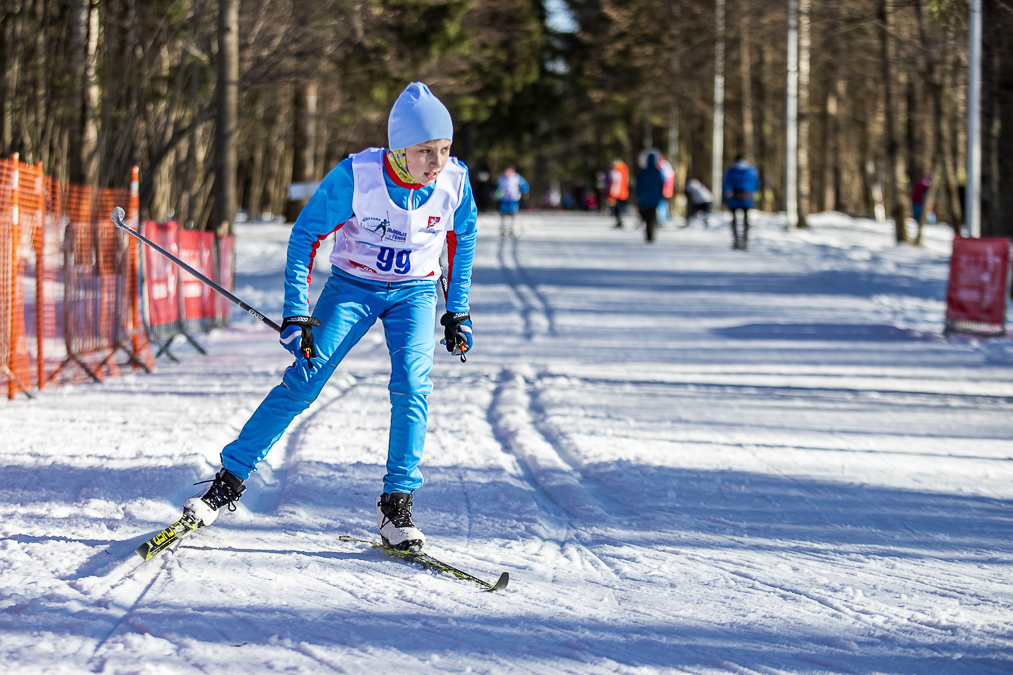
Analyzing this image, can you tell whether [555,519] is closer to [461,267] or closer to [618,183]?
[461,267]

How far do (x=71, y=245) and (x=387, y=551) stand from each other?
5960 millimetres

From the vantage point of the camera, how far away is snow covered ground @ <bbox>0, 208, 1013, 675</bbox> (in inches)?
130

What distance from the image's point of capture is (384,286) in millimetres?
4328

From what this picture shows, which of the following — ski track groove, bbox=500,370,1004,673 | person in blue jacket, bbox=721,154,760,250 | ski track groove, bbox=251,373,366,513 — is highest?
person in blue jacket, bbox=721,154,760,250

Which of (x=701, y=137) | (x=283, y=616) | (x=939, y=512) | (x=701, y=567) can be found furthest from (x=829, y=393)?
(x=701, y=137)

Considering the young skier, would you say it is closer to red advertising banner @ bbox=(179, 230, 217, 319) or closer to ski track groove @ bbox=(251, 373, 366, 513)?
ski track groove @ bbox=(251, 373, 366, 513)

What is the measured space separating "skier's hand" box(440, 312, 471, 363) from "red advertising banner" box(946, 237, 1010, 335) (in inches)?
346

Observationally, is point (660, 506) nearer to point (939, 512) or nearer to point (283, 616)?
point (939, 512)

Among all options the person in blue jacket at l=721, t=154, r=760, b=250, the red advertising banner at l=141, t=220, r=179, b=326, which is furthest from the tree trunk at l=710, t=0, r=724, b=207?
the red advertising banner at l=141, t=220, r=179, b=326

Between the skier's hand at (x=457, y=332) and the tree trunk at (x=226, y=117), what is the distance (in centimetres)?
1172

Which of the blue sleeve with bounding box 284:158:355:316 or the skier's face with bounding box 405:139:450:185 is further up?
the skier's face with bounding box 405:139:450:185

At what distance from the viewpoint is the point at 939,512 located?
5074 mm

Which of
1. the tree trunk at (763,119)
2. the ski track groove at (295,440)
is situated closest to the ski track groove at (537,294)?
the ski track groove at (295,440)

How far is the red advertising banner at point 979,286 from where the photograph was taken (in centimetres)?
1140
